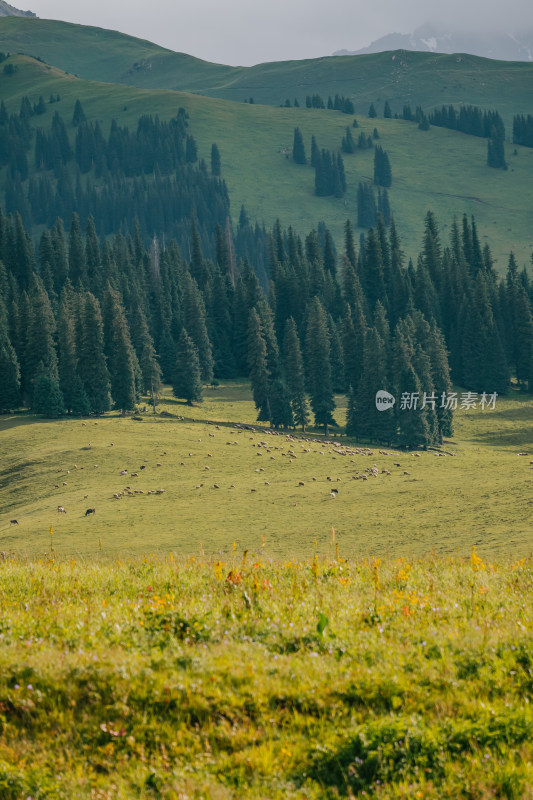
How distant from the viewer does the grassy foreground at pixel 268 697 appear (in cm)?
870

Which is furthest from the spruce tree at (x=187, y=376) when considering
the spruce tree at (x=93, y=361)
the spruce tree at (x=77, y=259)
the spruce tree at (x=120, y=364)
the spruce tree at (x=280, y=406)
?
the spruce tree at (x=77, y=259)

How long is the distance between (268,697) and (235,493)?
5224 centimetres

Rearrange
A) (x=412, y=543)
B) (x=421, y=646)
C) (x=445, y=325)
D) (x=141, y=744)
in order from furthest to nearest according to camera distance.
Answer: (x=445, y=325) → (x=412, y=543) → (x=421, y=646) → (x=141, y=744)

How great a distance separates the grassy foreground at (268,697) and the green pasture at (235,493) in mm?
15974

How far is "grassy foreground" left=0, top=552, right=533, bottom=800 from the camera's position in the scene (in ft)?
28.5

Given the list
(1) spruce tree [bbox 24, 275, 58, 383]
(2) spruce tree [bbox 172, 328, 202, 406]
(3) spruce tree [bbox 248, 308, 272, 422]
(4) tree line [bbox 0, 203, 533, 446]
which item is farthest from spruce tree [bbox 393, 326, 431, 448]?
(1) spruce tree [bbox 24, 275, 58, 383]

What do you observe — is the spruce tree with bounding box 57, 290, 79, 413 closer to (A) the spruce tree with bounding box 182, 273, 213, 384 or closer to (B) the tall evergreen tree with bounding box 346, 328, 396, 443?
(A) the spruce tree with bounding box 182, 273, 213, 384

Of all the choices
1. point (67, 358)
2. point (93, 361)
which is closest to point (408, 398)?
point (93, 361)

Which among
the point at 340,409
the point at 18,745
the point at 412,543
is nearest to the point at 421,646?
the point at 18,745

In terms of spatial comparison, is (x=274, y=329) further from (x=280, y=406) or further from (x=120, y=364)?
(x=120, y=364)

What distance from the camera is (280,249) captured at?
18312 centimetres

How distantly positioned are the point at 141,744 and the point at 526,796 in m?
4.13

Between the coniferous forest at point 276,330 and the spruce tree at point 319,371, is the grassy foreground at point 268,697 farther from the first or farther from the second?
the spruce tree at point 319,371

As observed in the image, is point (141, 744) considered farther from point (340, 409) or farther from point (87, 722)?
point (340, 409)
